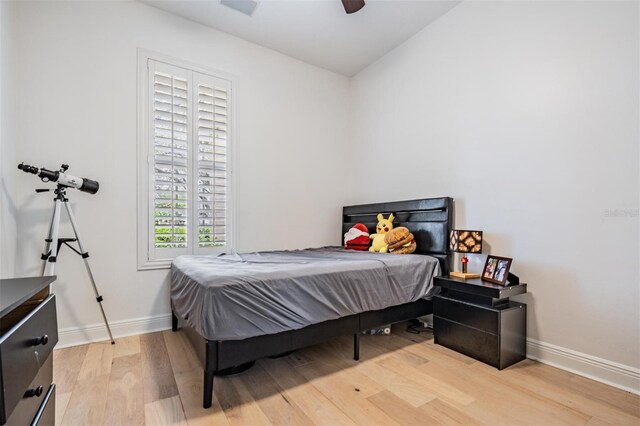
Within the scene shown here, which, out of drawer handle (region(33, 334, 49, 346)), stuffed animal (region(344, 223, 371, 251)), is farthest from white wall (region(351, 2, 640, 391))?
drawer handle (region(33, 334, 49, 346))

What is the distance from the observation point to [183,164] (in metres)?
2.96

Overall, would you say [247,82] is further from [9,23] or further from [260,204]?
[9,23]

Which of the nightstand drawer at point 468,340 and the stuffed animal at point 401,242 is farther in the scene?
the stuffed animal at point 401,242

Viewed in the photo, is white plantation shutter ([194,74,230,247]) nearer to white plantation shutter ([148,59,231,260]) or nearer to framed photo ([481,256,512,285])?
white plantation shutter ([148,59,231,260])

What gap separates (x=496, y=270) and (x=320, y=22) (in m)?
2.74

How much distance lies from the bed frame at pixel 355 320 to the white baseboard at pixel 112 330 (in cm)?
15

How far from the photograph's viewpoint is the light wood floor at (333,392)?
1545 mm

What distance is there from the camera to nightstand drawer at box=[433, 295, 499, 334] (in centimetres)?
208

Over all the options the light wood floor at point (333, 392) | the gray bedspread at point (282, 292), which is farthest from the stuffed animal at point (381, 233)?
the light wood floor at point (333, 392)

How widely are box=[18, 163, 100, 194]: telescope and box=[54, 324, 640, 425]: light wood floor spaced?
1.24 metres

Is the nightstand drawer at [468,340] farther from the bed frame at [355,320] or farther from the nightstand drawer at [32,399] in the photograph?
the nightstand drawer at [32,399]

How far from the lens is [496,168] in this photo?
8.26 ft

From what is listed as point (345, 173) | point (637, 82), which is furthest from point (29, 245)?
point (637, 82)

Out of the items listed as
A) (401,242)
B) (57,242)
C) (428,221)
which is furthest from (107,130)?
(428,221)
